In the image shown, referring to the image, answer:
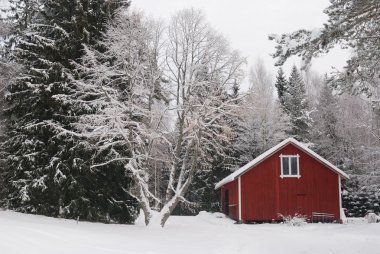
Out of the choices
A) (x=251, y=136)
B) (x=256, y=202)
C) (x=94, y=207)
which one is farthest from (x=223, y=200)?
(x=94, y=207)

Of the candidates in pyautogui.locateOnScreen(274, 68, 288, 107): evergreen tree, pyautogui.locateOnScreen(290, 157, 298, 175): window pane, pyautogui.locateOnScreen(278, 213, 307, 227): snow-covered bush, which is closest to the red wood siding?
pyautogui.locateOnScreen(278, 213, 307, 227): snow-covered bush

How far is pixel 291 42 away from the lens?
34.4 ft

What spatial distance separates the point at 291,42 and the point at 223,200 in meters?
28.9

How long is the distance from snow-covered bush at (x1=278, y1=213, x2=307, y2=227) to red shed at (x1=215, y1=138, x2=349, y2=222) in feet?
1.35

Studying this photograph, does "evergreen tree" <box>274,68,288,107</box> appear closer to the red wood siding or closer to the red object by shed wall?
the red wood siding

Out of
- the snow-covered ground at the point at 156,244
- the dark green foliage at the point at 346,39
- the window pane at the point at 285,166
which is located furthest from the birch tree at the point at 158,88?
the dark green foliage at the point at 346,39

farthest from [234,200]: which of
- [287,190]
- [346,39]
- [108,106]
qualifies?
[346,39]

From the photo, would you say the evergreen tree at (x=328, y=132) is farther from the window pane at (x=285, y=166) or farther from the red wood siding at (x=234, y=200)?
the window pane at (x=285, y=166)

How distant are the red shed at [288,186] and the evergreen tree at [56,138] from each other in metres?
8.72

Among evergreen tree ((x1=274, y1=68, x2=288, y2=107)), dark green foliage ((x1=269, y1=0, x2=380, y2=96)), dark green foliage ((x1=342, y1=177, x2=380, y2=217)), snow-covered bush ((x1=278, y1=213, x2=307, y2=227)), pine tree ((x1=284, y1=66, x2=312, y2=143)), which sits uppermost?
evergreen tree ((x1=274, y1=68, x2=288, y2=107))

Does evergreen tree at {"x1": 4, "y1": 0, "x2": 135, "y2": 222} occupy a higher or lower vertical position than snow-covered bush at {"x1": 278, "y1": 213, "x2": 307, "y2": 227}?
higher

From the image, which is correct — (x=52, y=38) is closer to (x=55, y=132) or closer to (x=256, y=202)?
(x=55, y=132)

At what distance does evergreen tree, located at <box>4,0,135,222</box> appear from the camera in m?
21.4

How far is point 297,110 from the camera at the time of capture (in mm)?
44656
